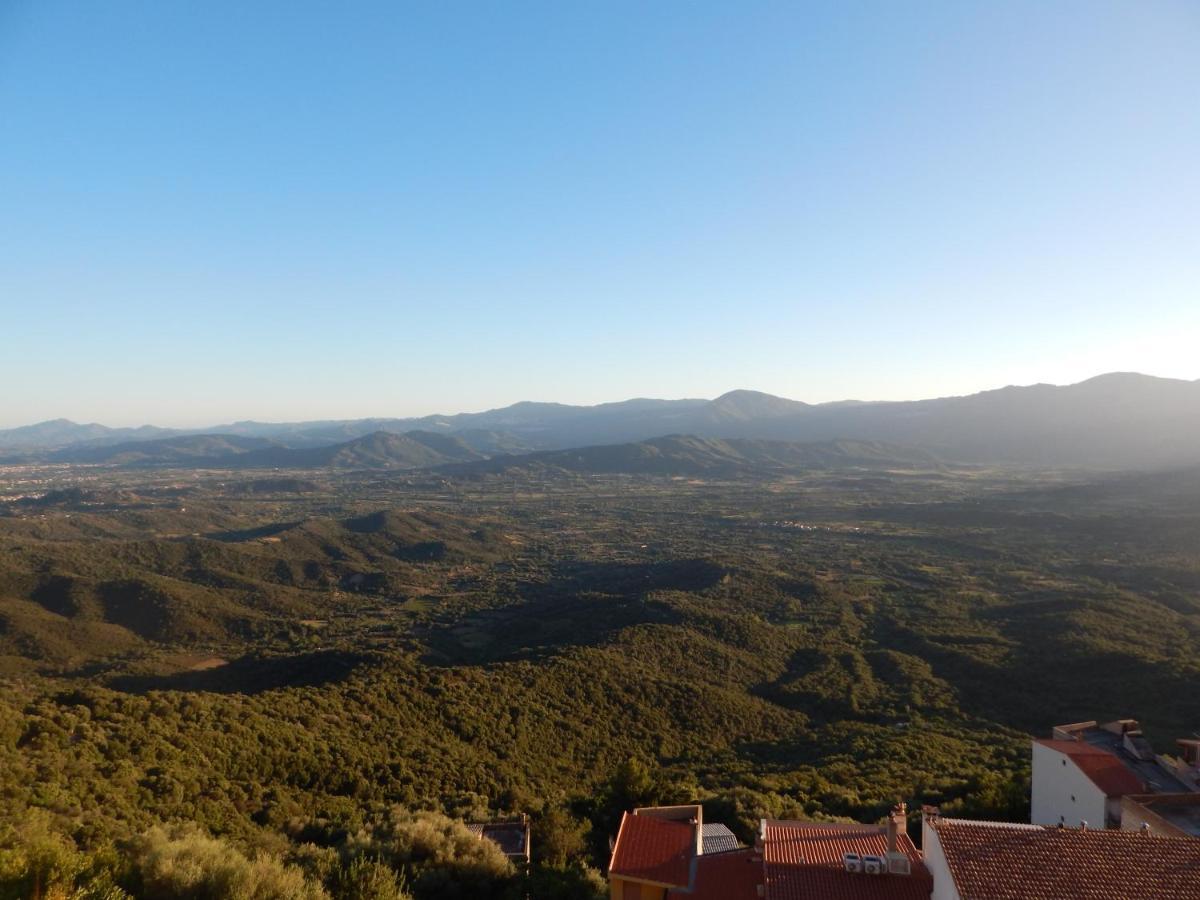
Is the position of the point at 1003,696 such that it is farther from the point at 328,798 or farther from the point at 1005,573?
the point at 1005,573

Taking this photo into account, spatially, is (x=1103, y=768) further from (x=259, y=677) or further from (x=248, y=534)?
(x=248, y=534)

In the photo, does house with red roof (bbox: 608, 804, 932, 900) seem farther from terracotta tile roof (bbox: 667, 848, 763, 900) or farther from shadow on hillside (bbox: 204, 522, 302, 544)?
shadow on hillside (bbox: 204, 522, 302, 544)

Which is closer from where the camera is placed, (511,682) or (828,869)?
(828,869)

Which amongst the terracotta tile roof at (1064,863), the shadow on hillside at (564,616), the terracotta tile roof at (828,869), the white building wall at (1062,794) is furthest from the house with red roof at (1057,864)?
the shadow on hillside at (564,616)

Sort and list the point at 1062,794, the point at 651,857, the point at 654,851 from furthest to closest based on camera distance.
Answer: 1. the point at 1062,794
2. the point at 654,851
3. the point at 651,857

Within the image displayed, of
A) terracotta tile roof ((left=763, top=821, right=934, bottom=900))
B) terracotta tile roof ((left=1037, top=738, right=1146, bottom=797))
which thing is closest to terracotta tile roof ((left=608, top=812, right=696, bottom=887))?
terracotta tile roof ((left=763, top=821, right=934, bottom=900))

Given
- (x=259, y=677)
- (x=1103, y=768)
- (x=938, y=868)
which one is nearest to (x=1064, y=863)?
(x=938, y=868)

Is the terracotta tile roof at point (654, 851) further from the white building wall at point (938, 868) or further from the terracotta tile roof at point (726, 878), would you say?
the white building wall at point (938, 868)
